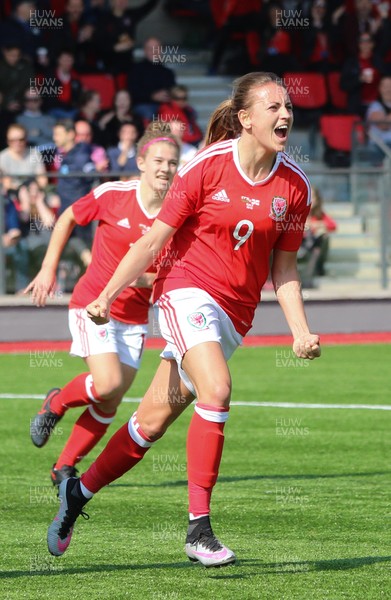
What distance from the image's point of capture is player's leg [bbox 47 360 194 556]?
5605 millimetres

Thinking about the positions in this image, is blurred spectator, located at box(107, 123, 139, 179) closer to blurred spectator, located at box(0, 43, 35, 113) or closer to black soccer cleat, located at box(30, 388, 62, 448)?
blurred spectator, located at box(0, 43, 35, 113)

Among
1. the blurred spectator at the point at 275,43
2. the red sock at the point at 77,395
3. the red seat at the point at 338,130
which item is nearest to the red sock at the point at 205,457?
the red sock at the point at 77,395

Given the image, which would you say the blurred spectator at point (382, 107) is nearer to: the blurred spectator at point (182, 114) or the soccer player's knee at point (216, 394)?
the blurred spectator at point (182, 114)

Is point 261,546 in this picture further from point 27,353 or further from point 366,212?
point 366,212

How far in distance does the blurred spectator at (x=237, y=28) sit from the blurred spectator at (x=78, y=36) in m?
2.72

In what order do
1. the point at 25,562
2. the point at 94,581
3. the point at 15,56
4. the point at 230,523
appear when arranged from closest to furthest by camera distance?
the point at 94,581, the point at 25,562, the point at 230,523, the point at 15,56

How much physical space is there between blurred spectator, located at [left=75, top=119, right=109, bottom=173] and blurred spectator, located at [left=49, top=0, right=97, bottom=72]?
11.3 ft

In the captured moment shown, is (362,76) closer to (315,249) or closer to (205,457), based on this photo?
(315,249)

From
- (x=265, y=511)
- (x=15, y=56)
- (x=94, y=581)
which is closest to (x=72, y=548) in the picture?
(x=94, y=581)

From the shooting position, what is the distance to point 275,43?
20781mm

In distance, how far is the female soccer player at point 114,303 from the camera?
7441mm

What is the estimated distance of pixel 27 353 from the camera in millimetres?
14602

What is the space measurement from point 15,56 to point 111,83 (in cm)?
183

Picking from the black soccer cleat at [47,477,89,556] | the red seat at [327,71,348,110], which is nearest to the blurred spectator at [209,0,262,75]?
the red seat at [327,71,348,110]
